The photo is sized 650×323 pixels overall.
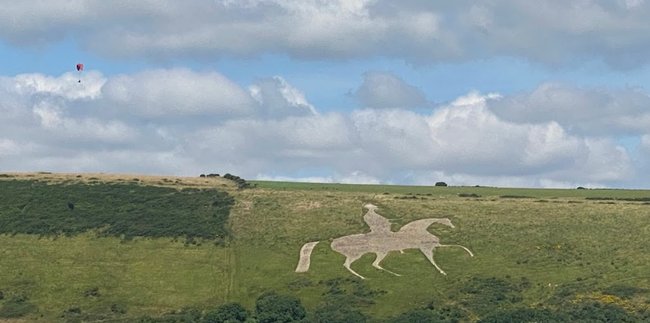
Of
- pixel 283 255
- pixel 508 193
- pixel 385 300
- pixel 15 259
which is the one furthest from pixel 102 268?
pixel 508 193

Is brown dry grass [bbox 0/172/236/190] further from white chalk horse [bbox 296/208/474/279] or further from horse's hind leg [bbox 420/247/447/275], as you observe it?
horse's hind leg [bbox 420/247/447/275]

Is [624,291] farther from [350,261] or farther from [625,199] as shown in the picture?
[625,199]

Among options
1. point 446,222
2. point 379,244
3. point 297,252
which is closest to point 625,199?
point 446,222

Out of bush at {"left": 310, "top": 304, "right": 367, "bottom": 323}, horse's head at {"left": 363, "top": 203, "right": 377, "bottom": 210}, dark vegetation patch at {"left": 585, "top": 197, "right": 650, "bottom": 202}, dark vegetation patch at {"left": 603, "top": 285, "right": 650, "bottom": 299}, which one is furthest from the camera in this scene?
dark vegetation patch at {"left": 585, "top": 197, "right": 650, "bottom": 202}

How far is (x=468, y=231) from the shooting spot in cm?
13100

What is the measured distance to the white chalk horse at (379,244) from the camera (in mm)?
124500

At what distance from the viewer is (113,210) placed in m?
142

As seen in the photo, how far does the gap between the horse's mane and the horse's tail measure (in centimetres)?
910

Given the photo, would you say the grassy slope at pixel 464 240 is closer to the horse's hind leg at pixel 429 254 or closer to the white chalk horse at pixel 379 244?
the horse's hind leg at pixel 429 254

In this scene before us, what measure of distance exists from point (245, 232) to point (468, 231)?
22.0 metres

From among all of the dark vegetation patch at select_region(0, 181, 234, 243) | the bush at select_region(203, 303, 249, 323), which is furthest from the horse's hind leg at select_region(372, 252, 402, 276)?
the dark vegetation patch at select_region(0, 181, 234, 243)

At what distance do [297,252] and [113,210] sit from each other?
25.2 metres

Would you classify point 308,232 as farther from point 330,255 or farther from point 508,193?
point 508,193

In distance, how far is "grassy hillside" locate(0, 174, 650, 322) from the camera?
11394 cm
